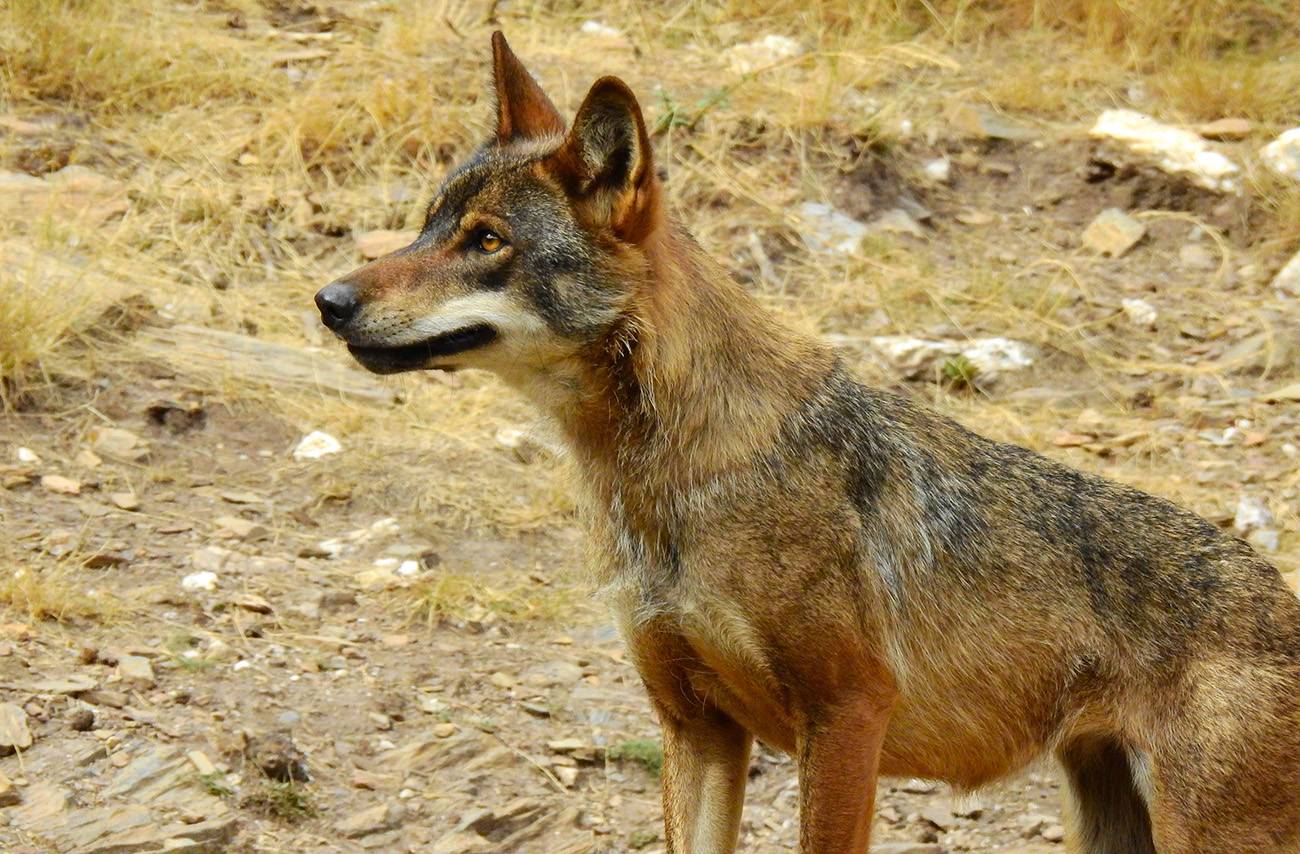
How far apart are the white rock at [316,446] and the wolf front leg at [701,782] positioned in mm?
3530

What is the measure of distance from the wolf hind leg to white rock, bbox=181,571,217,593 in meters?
3.76

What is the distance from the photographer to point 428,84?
1078 cm

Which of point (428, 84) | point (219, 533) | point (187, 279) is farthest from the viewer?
point (428, 84)

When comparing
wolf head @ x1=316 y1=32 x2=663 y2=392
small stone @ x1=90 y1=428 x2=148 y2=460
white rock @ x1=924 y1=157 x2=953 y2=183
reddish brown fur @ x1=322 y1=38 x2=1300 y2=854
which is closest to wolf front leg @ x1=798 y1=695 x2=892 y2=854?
reddish brown fur @ x1=322 y1=38 x2=1300 y2=854

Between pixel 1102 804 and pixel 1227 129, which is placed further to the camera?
pixel 1227 129

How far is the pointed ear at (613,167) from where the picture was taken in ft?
15.6

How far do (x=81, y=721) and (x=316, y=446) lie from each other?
270 centimetres

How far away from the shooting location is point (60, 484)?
7.47 m

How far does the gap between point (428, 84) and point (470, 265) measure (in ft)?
20.5

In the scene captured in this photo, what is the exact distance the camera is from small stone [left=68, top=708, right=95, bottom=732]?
5.79 metres

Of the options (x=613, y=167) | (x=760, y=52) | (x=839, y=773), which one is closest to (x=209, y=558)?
(x=613, y=167)

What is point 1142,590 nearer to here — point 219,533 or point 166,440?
point 219,533

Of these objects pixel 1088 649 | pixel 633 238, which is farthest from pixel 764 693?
pixel 633 238

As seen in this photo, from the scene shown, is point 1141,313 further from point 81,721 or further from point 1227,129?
point 81,721
